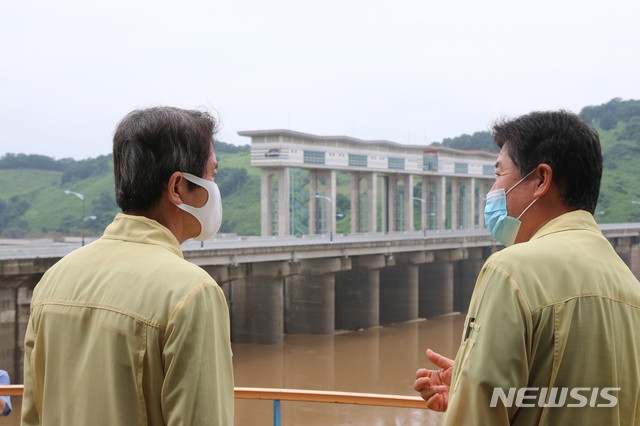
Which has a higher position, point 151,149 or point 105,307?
point 151,149

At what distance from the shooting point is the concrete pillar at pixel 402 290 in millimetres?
34781

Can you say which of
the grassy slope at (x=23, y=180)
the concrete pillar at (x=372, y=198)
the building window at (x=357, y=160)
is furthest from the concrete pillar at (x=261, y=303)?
the grassy slope at (x=23, y=180)

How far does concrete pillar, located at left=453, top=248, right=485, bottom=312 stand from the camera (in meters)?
40.1

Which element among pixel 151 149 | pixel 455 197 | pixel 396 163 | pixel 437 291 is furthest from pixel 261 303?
pixel 455 197

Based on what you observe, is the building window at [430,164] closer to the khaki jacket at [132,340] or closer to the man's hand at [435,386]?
the man's hand at [435,386]

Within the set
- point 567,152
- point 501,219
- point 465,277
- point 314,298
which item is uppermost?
point 567,152

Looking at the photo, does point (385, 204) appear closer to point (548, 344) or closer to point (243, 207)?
point (243, 207)

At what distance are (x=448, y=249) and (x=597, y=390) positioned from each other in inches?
1445

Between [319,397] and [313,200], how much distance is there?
3698 centimetres

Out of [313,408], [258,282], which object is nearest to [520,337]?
[313,408]

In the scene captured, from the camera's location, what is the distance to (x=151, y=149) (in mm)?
1899

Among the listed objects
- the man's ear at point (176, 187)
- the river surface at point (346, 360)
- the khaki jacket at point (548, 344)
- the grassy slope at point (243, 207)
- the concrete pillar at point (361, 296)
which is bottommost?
the river surface at point (346, 360)

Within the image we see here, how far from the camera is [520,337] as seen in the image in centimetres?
164

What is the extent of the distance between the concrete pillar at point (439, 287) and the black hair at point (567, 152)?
36.1m
